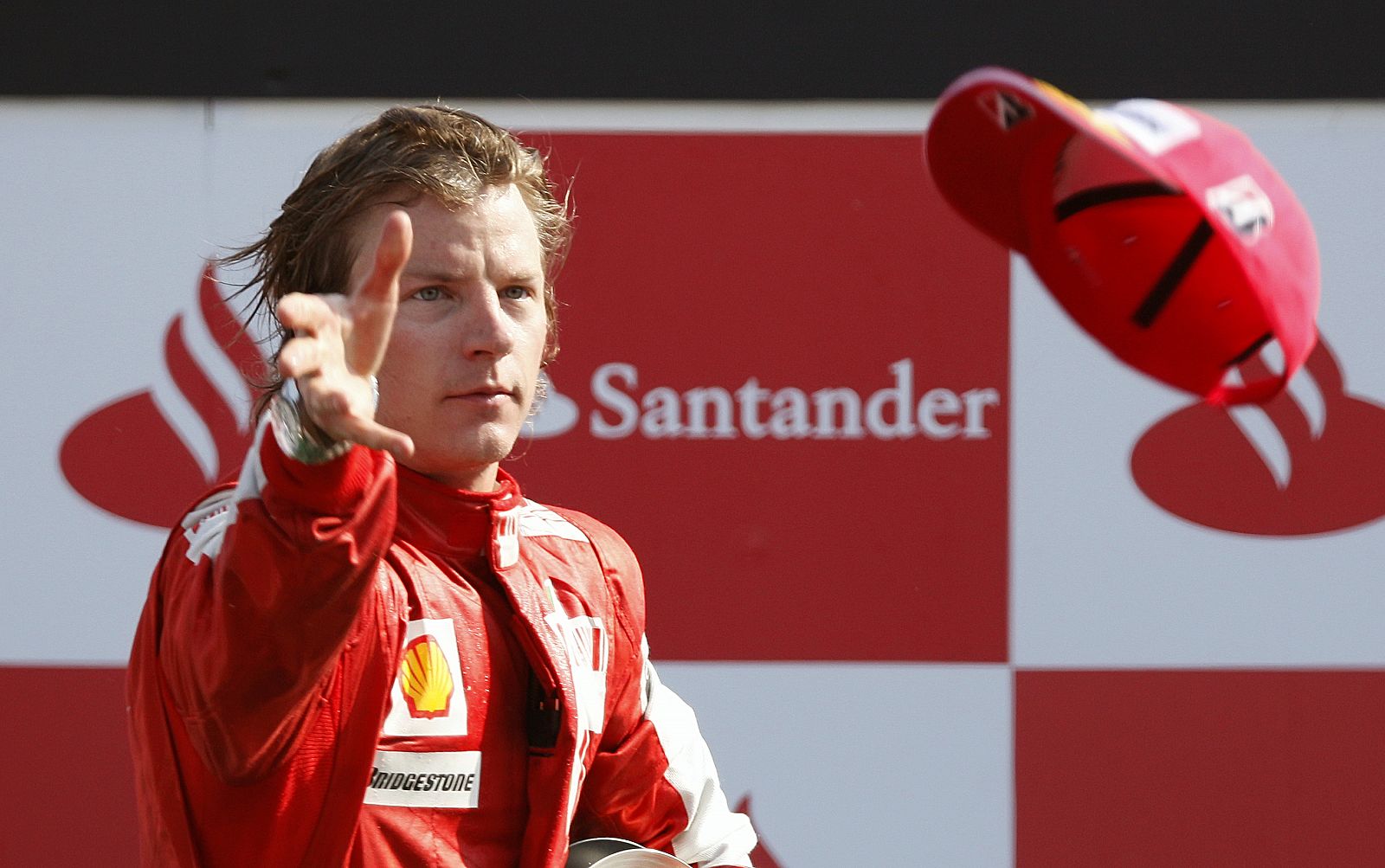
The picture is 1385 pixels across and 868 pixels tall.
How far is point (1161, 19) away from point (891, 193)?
534 mm

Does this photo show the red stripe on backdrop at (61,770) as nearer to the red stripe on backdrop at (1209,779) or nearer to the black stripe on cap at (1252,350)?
the red stripe on backdrop at (1209,779)

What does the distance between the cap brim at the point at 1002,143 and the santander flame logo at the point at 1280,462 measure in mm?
1353

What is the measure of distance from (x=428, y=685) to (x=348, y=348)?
45 cm

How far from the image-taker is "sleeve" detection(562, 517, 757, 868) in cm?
177

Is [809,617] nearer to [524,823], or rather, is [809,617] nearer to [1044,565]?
[1044,565]

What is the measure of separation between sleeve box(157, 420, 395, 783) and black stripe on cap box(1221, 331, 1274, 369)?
0.69 m

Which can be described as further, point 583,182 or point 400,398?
point 583,182

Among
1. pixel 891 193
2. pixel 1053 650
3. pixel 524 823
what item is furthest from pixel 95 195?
pixel 1053 650

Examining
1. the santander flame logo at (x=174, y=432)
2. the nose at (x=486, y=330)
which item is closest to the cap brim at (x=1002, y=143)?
the nose at (x=486, y=330)

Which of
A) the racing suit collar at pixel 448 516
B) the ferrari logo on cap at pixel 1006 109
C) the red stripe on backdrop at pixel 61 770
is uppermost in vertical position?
the ferrari logo on cap at pixel 1006 109

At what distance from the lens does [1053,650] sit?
2660 mm

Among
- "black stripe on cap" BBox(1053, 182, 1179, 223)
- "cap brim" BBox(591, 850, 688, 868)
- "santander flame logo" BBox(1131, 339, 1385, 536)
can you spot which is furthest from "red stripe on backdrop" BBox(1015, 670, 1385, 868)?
"black stripe on cap" BBox(1053, 182, 1179, 223)

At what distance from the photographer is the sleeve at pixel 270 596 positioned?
1.11 m

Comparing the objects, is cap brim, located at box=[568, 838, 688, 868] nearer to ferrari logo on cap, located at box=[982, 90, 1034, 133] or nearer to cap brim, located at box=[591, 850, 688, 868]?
cap brim, located at box=[591, 850, 688, 868]
